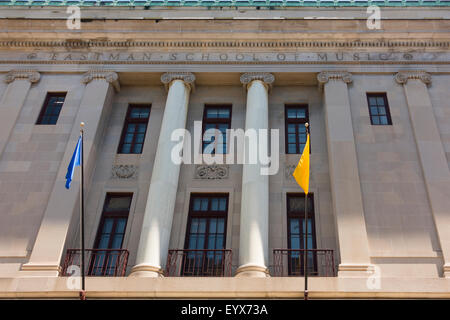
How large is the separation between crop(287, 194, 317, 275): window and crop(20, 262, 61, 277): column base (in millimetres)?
6537

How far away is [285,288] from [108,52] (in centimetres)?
1154

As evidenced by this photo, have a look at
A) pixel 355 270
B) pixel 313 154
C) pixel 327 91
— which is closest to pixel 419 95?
pixel 327 91

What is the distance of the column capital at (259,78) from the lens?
17.1m

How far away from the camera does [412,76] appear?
54.9ft

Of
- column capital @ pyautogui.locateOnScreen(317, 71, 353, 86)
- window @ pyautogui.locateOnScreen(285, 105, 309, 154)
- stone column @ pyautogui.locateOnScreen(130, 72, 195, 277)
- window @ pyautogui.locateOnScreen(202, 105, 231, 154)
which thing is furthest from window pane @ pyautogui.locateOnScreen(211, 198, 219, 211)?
column capital @ pyautogui.locateOnScreen(317, 71, 353, 86)

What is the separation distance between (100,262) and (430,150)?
10.8m

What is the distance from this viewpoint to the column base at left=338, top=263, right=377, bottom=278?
12.3 m

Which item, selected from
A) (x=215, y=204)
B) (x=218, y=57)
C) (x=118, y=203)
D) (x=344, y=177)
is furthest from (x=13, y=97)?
(x=344, y=177)

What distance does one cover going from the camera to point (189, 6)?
18.8m

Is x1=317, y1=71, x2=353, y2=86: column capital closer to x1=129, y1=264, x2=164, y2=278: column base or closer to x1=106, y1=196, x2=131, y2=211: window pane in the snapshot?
x1=106, y1=196, x2=131, y2=211: window pane

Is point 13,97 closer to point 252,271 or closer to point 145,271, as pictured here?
point 145,271

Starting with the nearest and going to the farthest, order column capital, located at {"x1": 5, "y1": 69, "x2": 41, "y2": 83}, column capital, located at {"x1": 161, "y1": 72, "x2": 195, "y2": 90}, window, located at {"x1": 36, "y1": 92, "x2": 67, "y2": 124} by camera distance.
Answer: window, located at {"x1": 36, "y1": 92, "x2": 67, "y2": 124} → column capital, located at {"x1": 161, "y1": 72, "x2": 195, "y2": 90} → column capital, located at {"x1": 5, "y1": 69, "x2": 41, "y2": 83}
